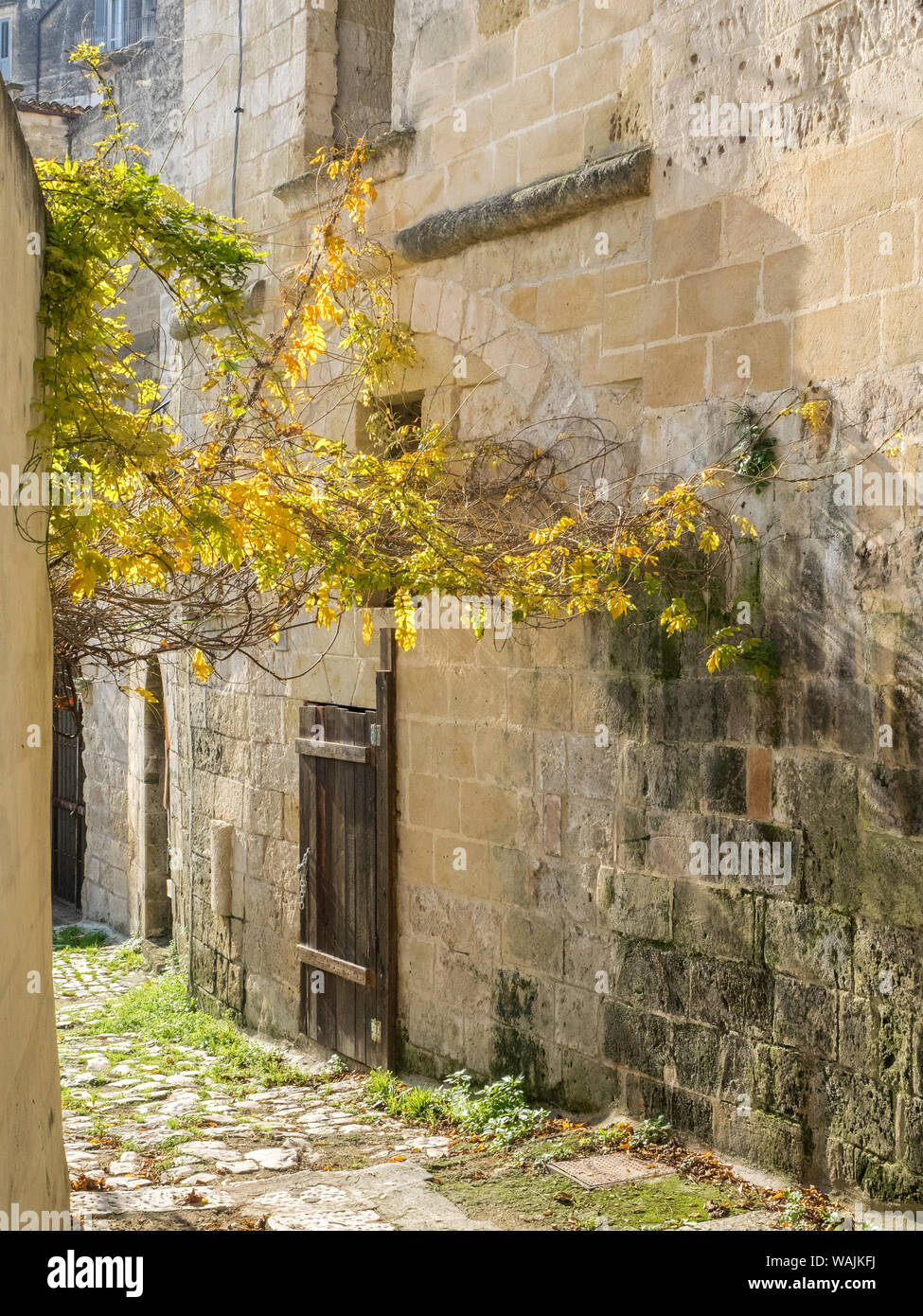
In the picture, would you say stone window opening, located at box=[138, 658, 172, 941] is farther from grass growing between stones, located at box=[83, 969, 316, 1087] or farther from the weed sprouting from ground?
the weed sprouting from ground

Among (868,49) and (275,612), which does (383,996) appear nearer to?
(275,612)

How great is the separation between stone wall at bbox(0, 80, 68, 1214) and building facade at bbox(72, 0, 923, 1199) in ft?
7.66

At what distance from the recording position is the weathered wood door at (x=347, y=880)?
21.6ft

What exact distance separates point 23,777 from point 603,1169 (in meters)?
2.69

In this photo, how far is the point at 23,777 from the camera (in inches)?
127

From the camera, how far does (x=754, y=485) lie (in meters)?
4.60

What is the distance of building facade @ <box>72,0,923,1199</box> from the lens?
4.18m

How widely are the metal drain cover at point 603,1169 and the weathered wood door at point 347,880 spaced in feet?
6.03

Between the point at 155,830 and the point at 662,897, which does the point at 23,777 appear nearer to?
the point at 662,897

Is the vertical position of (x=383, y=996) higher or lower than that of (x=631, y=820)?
lower

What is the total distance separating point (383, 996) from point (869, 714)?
3299mm

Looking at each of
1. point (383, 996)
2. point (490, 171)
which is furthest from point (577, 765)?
point (490, 171)

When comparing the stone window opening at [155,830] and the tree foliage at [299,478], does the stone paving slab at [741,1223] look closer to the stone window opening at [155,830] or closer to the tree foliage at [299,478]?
the tree foliage at [299,478]

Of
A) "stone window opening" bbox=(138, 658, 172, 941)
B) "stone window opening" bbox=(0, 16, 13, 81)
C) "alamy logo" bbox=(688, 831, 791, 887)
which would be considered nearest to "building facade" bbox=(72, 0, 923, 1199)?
"alamy logo" bbox=(688, 831, 791, 887)
